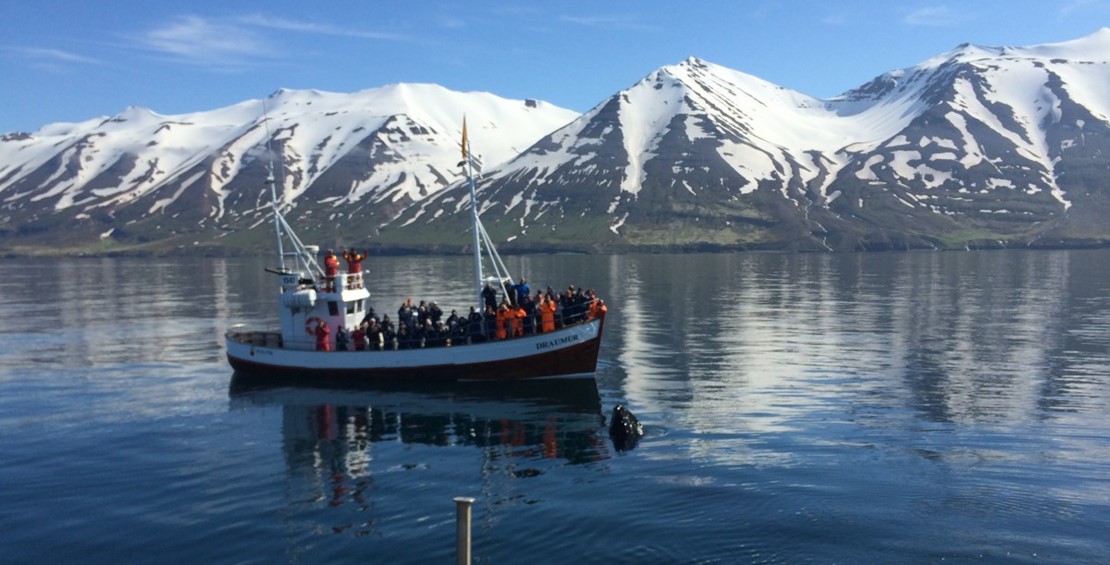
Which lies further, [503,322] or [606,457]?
[503,322]

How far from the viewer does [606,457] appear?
109ft

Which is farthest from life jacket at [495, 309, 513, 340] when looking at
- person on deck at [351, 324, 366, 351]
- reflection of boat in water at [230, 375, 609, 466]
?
person on deck at [351, 324, 366, 351]

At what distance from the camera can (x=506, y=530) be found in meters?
25.8

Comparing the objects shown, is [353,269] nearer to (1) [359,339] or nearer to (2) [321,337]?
(2) [321,337]

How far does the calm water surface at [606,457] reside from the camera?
24.7m

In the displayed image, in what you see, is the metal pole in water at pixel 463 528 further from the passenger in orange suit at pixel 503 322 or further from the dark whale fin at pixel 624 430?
the passenger in orange suit at pixel 503 322

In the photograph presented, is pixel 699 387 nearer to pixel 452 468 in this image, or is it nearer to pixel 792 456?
pixel 792 456

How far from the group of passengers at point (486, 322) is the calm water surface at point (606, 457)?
119 inches

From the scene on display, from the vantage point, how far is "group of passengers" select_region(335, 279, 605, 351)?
1875 inches

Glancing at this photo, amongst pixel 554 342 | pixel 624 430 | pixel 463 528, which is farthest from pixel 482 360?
pixel 463 528

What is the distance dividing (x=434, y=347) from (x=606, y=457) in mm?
17230

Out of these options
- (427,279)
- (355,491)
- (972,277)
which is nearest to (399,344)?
(355,491)

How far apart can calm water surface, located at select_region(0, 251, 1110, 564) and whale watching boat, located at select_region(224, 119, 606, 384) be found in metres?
1.57

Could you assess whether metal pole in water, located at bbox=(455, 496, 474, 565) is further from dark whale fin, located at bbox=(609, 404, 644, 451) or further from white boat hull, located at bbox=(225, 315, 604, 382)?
Result: white boat hull, located at bbox=(225, 315, 604, 382)
